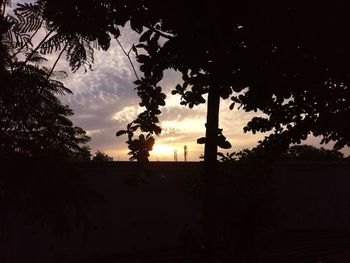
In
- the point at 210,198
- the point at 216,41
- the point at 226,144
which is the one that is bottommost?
the point at 210,198

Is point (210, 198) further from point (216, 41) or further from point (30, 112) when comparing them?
point (30, 112)

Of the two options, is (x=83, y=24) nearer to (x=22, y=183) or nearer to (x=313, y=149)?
(x=22, y=183)

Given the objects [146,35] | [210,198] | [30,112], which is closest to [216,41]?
[146,35]

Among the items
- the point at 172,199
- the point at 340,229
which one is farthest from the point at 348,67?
the point at 340,229

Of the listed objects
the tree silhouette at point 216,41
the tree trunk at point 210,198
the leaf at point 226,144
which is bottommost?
the tree trunk at point 210,198

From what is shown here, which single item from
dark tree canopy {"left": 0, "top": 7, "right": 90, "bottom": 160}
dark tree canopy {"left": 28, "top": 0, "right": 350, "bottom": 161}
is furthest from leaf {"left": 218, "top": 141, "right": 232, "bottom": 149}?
dark tree canopy {"left": 0, "top": 7, "right": 90, "bottom": 160}

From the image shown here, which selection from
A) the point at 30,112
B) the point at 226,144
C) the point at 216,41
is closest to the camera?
the point at 216,41

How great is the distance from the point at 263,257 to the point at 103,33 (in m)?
9.93

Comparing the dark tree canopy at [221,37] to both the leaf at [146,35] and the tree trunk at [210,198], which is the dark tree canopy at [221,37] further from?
the tree trunk at [210,198]

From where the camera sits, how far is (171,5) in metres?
2.97

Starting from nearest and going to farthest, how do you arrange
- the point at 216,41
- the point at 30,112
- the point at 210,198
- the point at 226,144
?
1. the point at 210,198
2. the point at 216,41
3. the point at 226,144
4. the point at 30,112

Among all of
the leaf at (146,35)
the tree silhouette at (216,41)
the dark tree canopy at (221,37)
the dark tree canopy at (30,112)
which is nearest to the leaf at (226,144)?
the tree silhouette at (216,41)

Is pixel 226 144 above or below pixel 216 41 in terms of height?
below

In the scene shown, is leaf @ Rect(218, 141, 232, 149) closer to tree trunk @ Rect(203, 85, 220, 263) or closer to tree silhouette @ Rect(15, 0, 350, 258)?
tree silhouette @ Rect(15, 0, 350, 258)
